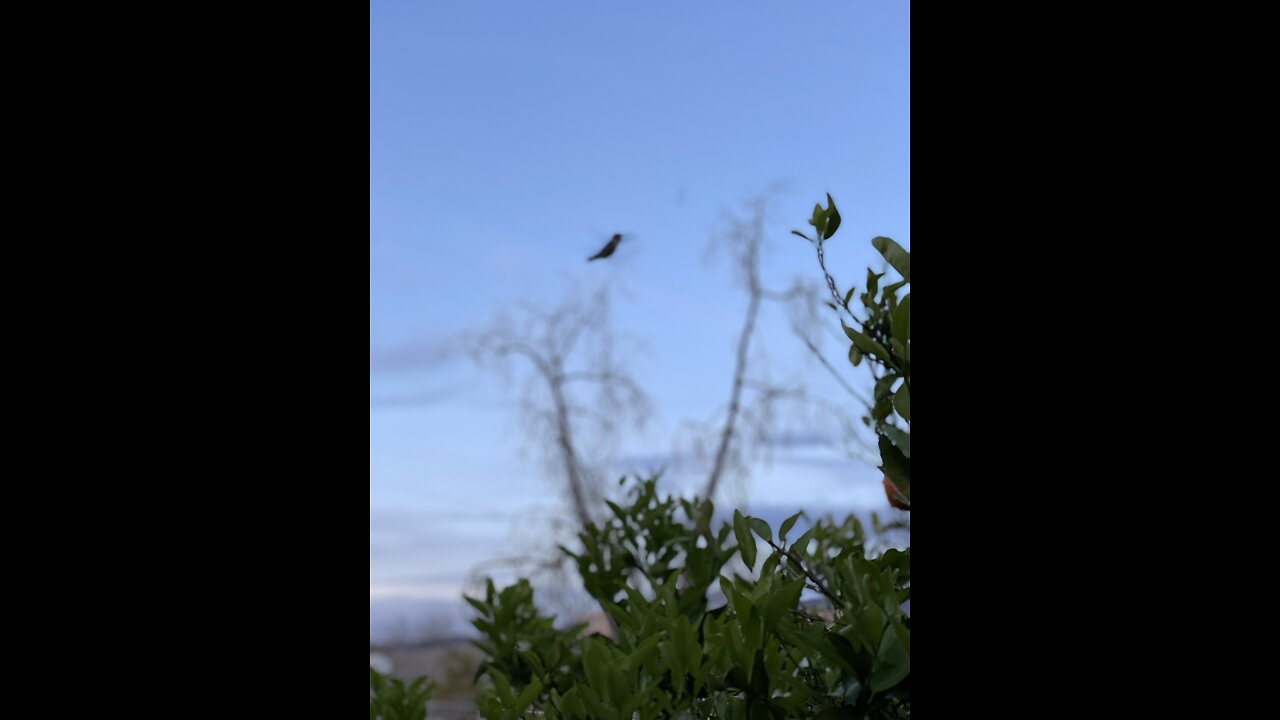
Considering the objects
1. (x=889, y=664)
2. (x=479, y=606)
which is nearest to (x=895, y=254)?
(x=889, y=664)

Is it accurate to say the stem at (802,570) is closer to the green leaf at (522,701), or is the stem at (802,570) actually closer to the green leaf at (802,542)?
the green leaf at (802,542)

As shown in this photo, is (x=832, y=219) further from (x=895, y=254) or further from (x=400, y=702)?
(x=400, y=702)

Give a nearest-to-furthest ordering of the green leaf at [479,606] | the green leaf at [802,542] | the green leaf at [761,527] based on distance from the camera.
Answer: the green leaf at [761,527], the green leaf at [802,542], the green leaf at [479,606]

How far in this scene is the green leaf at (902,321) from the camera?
1.13 meters

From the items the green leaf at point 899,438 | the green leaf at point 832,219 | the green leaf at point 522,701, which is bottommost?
the green leaf at point 522,701

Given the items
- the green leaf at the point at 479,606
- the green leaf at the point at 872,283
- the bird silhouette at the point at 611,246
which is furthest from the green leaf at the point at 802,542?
the bird silhouette at the point at 611,246

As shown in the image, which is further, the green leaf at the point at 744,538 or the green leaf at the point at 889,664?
the green leaf at the point at 744,538

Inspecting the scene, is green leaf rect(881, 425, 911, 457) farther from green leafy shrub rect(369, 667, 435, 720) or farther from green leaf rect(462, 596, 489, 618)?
green leafy shrub rect(369, 667, 435, 720)

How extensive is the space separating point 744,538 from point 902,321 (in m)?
0.32

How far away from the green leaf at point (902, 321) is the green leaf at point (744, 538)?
31 cm
